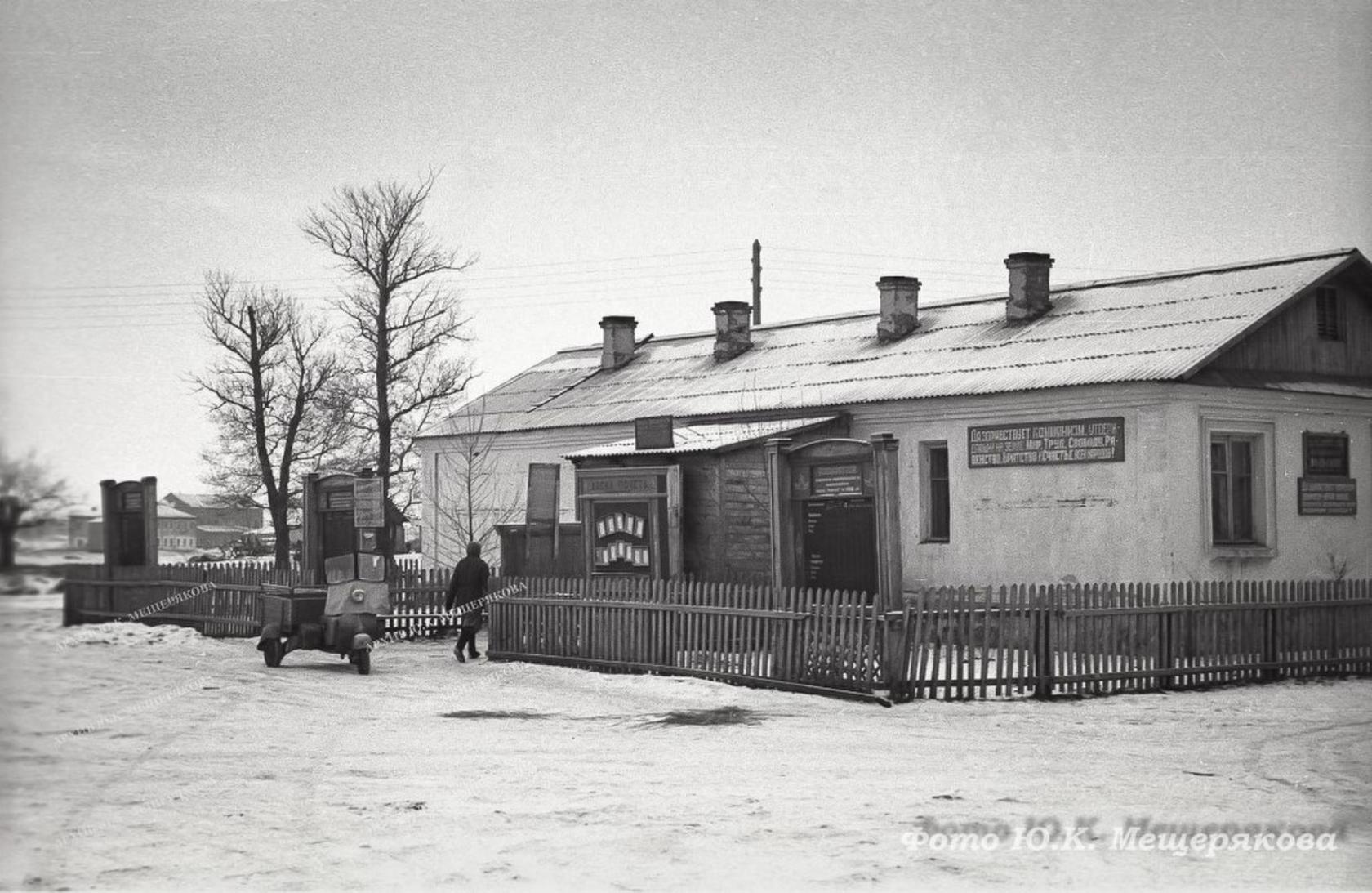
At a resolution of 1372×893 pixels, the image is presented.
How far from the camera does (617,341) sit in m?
35.4

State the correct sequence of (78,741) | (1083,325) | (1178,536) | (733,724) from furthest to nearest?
(1083,325), (1178,536), (733,724), (78,741)

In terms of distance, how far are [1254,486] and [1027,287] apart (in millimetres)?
5817

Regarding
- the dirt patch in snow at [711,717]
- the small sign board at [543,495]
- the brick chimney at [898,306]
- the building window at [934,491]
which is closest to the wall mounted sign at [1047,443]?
the building window at [934,491]

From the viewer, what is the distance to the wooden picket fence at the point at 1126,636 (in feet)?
50.1

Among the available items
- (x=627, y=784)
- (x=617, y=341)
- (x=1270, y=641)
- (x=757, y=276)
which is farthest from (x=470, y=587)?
(x=757, y=276)

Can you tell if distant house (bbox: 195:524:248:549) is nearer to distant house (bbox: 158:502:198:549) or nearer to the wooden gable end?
distant house (bbox: 158:502:198:549)

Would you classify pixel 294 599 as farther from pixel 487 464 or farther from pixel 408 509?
pixel 408 509

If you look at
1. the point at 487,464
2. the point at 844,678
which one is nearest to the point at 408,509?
the point at 487,464

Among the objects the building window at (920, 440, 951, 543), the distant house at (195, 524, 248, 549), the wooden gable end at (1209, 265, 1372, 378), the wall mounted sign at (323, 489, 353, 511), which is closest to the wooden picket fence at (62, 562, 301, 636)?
the distant house at (195, 524, 248, 549)

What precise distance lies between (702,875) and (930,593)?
8617mm

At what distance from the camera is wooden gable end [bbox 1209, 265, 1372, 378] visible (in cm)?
Answer: 2161

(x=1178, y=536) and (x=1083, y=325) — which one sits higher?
(x=1083, y=325)

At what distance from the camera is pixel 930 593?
Answer: 51.7 feet

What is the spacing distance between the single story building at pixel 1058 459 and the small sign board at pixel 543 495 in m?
0.04
